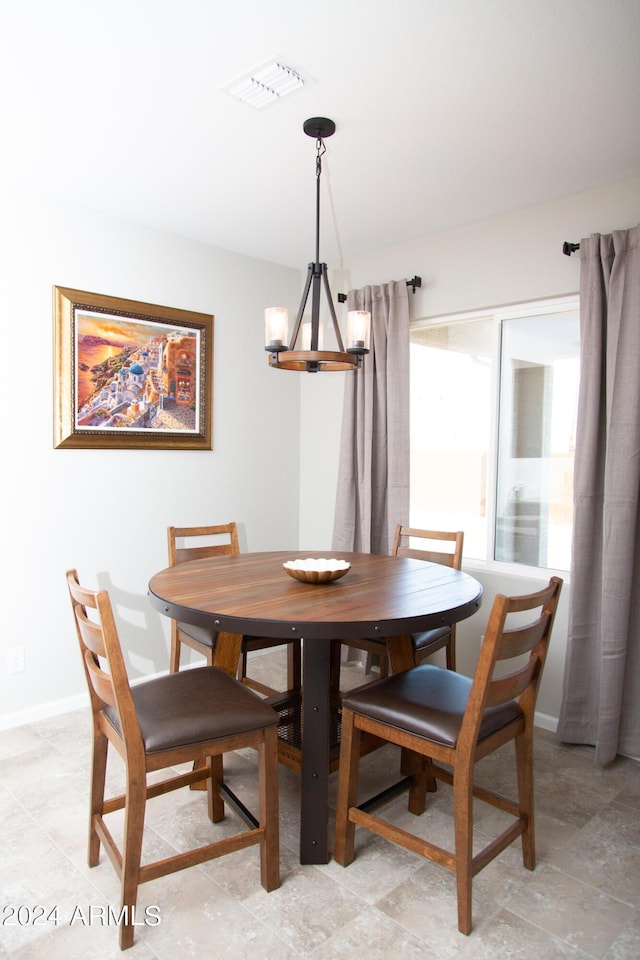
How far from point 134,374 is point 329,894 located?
2.56 meters

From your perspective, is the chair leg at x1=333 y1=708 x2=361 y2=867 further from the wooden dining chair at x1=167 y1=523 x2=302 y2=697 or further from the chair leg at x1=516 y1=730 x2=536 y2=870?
the wooden dining chair at x1=167 y1=523 x2=302 y2=697

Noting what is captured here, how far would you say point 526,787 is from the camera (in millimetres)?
1956

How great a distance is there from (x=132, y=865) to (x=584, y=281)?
9.19 ft

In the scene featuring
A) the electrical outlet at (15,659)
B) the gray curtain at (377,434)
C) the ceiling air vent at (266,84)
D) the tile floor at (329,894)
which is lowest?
the tile floor at (329,894)

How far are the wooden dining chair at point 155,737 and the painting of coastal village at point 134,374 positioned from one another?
1.53 meters

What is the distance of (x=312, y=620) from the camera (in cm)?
180

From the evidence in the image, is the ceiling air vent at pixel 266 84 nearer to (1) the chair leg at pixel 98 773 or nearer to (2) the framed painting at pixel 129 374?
(2) the framed painting at pixel 129 374

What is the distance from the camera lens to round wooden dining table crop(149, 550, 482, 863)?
1809mm

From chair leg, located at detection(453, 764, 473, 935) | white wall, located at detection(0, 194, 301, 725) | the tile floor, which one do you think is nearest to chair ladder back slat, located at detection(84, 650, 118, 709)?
the tile floor

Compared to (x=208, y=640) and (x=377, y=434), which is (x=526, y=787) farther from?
(x=377, y=434)

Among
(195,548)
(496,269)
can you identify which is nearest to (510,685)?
(195,548)

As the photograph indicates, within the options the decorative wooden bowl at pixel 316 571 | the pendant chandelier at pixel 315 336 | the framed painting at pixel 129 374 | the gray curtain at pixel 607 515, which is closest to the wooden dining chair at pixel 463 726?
the decorative wooden bowl at pixel 316 571

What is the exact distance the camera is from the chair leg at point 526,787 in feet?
6.39

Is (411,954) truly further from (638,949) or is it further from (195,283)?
(195,283)
